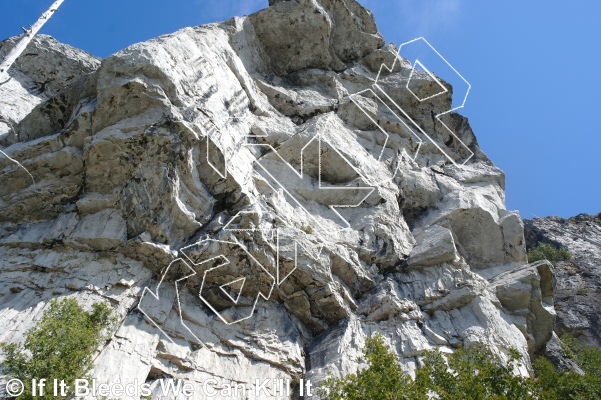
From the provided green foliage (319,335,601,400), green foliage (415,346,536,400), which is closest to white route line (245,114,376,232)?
green foliage (319,335,601,400)

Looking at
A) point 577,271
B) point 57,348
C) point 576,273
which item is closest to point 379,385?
point 57,348

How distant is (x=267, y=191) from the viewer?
19.6m

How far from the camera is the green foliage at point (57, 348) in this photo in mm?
12070

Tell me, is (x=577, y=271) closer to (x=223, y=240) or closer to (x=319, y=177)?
(x=319, y=177)

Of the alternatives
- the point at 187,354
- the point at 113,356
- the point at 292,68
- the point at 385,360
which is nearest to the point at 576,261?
the point at 292,68

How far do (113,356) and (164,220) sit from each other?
15.6 feet

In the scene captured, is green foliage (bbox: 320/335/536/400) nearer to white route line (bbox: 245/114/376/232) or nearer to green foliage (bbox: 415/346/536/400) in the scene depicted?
green foliage (bbox: 415/346/536/400)

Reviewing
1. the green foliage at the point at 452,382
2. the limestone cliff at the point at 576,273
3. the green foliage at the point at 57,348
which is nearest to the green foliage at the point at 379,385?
the green foliage at the point at 452,382

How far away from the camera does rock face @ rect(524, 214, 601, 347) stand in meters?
27.0

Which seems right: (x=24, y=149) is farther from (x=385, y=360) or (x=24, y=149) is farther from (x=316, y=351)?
(x=385, y=360)

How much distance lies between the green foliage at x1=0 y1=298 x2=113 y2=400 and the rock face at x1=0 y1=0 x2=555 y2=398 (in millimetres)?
751

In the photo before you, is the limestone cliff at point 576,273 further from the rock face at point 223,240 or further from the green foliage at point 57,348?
the green foliage at point 57,348

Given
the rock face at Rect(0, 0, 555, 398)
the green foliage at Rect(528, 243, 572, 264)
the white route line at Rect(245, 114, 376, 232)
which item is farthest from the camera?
the green foliage at Rect(528, 243, 572, 264)

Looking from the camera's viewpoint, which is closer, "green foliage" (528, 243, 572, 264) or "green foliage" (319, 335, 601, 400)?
"green foliage" (319, 335, 601, 400)
